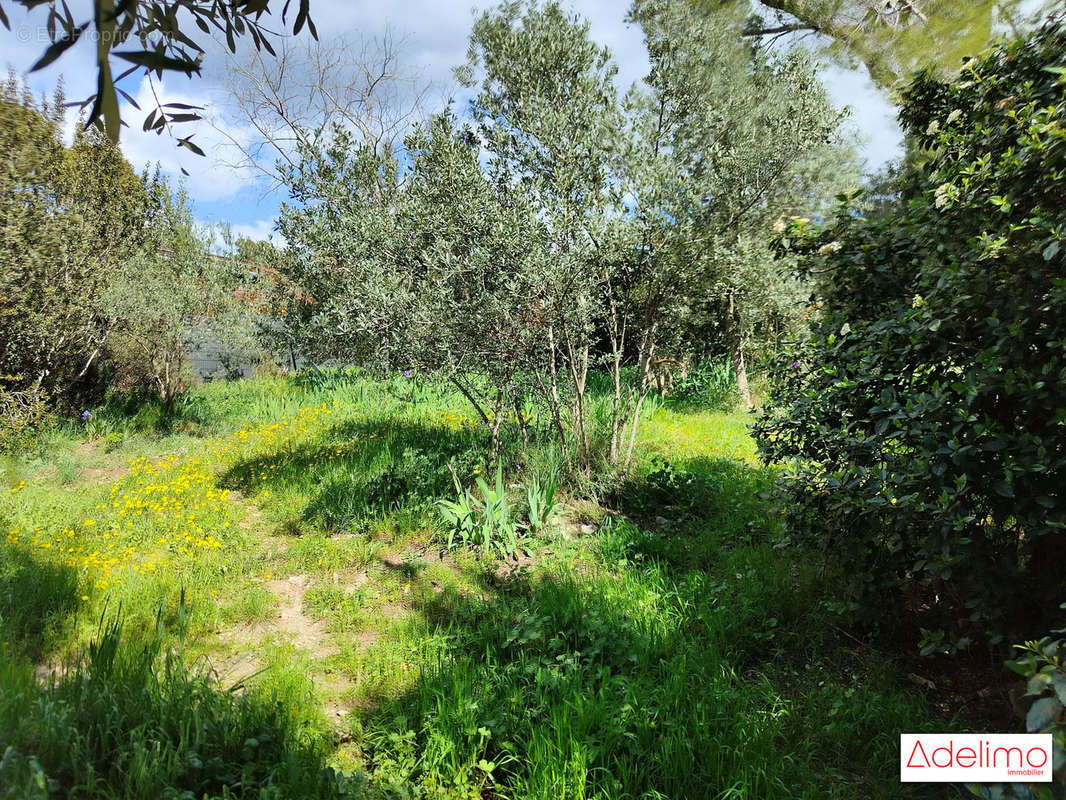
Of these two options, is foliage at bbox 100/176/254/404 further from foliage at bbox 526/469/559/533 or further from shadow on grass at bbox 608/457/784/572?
shadow on grass at bbox 608/457/784/572

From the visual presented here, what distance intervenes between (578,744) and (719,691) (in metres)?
0.79

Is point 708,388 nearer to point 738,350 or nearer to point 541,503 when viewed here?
point 738,350

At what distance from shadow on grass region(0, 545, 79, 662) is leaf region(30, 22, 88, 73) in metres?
2.89

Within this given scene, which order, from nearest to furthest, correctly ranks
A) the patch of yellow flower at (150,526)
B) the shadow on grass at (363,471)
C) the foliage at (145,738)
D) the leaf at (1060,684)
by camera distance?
the leaf at (1060,684) < the foliage at (145,738) < the patch of yellow flower at (150,526) < the shadow on grass at (363,471)

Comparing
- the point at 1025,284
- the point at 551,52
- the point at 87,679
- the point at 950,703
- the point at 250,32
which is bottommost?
the point at 950,703

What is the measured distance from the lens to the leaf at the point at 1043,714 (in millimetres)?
1233

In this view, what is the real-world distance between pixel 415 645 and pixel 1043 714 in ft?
8.55

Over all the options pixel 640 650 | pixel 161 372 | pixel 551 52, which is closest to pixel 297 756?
pixel 640 650

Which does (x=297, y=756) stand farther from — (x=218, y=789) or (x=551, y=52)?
(x=551, y=52)

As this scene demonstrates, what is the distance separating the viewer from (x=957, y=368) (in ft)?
8.34

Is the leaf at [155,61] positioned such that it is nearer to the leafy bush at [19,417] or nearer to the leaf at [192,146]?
the leaf at [192,146]

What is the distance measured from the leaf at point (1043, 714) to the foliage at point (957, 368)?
936 millimetres

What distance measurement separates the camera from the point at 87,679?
1983mm

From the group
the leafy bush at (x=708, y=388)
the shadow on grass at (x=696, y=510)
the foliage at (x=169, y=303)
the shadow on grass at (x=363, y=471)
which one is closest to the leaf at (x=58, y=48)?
the shadow on grass at (x=696, y=510)
